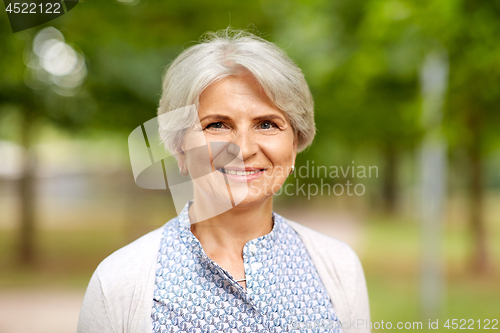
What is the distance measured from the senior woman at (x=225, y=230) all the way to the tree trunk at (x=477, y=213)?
6111 mm

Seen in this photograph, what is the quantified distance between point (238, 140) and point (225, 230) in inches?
14.0

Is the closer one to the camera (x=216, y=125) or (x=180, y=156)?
(x=216, y=125)

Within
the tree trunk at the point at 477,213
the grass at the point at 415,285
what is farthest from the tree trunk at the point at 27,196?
the tree trunk at the point at 477,213

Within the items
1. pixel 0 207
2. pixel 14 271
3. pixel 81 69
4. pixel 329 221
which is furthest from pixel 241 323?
pixel 0 207

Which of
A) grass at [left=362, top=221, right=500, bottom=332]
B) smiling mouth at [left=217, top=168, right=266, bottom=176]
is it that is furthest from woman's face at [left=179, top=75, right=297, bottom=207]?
grass at [left=362, top=221, right=500, bottom=332]

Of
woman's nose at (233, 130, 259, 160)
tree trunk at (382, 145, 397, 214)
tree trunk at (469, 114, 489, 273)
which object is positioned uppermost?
tree trunk at (382, 145, 397, 214)

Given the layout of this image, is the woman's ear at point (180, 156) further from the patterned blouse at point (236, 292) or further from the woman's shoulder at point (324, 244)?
the woman's shoulder at point (324, 244)

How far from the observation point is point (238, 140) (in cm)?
139

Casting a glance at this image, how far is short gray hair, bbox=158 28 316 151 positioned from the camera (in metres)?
1.40

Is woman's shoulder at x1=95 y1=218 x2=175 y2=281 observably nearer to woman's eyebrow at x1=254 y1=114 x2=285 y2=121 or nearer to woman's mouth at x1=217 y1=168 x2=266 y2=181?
woman's mouth at x1=217 y1=168 x2=266 y2=181

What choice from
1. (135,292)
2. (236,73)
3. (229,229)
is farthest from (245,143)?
(135,292)

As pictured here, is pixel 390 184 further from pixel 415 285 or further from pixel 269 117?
pixel 269 117

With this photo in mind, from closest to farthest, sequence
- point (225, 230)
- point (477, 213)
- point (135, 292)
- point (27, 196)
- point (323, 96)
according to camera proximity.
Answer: point (135, 292), point (225, 230), point (323, 96), point (27, 196), point (477, 213)

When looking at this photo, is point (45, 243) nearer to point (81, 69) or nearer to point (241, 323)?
point (81, 69)
